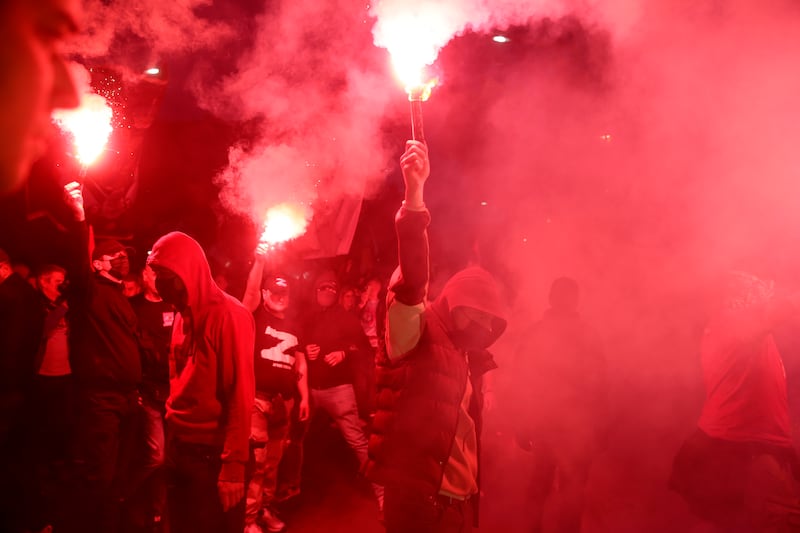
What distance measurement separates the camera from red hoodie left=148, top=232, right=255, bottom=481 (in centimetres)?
287

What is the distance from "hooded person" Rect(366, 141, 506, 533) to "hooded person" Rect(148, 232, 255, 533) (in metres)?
0.85

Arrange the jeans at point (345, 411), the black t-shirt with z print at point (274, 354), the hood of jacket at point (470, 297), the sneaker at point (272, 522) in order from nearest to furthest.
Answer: the hood of jacket at point (470, 297) → the sneaker at point (272, 522) → the black t-shirt with z print at point (274, 354) → the jeans at point (345, 411)

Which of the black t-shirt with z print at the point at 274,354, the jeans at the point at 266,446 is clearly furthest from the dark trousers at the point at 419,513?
the black t-shirt with z print at the point at 274,354

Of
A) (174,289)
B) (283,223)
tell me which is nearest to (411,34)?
(174,289)

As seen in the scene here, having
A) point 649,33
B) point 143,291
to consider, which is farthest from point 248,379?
point 649,33

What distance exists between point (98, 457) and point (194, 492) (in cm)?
144

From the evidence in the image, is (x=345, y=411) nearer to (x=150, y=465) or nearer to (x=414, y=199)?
(x=150, y=465)

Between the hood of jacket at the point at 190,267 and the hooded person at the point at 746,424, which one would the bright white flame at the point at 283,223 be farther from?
the hooded person at the point at 746,424

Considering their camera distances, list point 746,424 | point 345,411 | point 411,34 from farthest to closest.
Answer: point 345,411, point 746,424, point 411,34

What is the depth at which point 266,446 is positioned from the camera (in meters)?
4.70

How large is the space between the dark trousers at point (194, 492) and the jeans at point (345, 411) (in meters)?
2.56

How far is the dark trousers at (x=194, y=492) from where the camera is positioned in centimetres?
279

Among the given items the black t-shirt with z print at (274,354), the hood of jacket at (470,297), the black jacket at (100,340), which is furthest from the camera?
the black t-shirt with z print at (274,354)

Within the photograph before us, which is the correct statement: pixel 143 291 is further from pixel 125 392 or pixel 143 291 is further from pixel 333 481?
pixel 333 481
